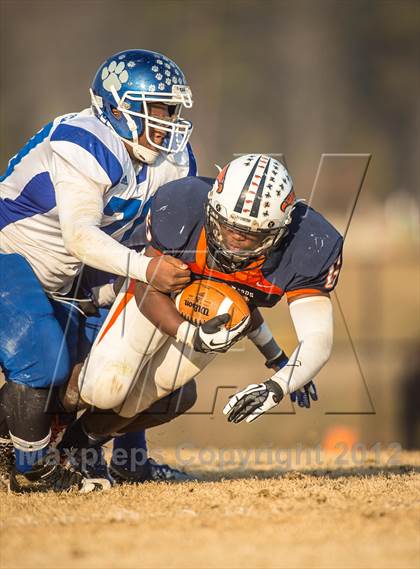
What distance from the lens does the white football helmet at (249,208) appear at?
490 cm

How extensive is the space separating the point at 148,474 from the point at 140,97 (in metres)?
2.26

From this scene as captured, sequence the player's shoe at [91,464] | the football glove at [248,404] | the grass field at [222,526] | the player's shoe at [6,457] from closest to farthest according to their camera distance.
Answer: the grass field at [222,526] < the football glove at [248,404] < the player's shoe at [6,457] < the player's shoe at [91,464]

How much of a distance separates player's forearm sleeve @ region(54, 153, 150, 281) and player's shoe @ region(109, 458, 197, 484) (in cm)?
145

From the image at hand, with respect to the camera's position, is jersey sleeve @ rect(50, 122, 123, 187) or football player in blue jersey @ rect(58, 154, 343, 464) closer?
football player in blue jersey @ rect(58, 154, 343, 464)

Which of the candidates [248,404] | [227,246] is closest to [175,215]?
[227,246]

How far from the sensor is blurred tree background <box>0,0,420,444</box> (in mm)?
28594

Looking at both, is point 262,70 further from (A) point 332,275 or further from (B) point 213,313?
(B) point 213,313

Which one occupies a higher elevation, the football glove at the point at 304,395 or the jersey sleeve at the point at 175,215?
the jersey sleeve at the point at 175,215

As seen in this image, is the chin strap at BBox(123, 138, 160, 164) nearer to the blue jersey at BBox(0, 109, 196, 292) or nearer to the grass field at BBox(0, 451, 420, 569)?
the blue jersey at BBox(0, 109, 196, 292)

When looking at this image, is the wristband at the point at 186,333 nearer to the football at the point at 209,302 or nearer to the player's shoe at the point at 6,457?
the football at the point at 209,302

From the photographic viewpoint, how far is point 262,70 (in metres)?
29.4

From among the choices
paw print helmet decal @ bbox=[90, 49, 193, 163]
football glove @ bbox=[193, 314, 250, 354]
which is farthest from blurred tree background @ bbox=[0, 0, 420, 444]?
football glove @ bbox=[193, 314, 250, 354]

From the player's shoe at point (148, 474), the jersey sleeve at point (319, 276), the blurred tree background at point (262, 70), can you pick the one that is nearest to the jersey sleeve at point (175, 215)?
the jersey sleeve at point (319, 276)

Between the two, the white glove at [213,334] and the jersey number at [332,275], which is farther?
the jersey number at [332,275]
